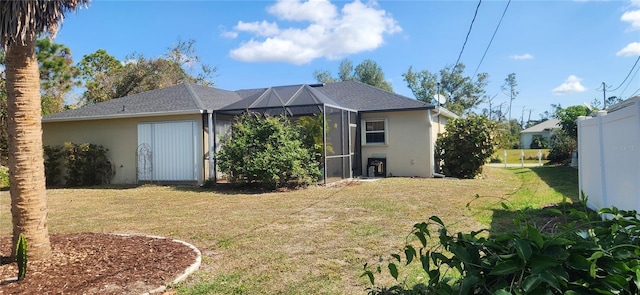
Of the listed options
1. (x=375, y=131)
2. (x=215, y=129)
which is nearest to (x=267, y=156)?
(x=215, y=129)

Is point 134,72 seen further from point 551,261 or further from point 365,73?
point 551,261

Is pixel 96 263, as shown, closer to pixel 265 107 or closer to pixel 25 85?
pixel 25 85

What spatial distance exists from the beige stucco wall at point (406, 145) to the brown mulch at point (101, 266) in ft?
36.3

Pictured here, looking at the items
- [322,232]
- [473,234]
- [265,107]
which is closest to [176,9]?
[265,107]

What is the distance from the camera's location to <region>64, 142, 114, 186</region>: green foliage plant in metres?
14.3

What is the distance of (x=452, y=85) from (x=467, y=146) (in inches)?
1351

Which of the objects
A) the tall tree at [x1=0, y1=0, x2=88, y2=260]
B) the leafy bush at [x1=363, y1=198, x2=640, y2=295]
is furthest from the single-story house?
the leafy bush at [x1=363, y1=198, x2=640, y2=295]

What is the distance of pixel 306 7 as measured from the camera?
401 inches

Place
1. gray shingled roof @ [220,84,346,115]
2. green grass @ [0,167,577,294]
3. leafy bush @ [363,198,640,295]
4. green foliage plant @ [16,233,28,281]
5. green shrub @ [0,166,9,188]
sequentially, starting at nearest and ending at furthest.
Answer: leafy bush @ [363,198,640,295], green foliage plant @ [16,233,28,281], green grass @ [0,167,577,294], gray shingled roof @ [220,84,346,115], green shrub @ [0,166,9,188]

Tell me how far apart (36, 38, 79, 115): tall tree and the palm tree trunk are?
20.7m

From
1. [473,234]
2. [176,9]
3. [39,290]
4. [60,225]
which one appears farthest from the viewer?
[176,9]

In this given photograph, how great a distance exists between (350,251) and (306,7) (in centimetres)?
711

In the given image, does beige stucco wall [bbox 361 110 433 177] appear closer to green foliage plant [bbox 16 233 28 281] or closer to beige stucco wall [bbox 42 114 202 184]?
beige stucco wall [bbox 42 114 202 184]

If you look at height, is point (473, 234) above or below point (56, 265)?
above
